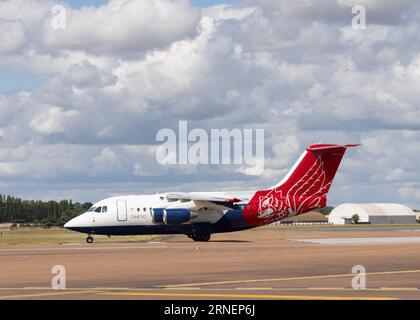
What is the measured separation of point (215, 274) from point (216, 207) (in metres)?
37.9

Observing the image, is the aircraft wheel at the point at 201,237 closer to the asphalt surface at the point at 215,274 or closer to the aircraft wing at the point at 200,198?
the aircraft wing at the point at 200,198

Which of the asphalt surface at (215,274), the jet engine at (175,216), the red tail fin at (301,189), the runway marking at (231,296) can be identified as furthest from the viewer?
the red tail fin at (301,189)

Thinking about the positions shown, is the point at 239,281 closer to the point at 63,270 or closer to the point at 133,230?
the point at 63,270

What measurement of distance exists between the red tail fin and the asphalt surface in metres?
18.8

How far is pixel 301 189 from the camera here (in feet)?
245

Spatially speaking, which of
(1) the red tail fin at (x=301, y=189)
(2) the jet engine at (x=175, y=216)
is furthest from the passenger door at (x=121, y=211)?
(1) the red tail fin at (x=301, y=189)

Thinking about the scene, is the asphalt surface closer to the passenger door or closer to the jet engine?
the jet engine

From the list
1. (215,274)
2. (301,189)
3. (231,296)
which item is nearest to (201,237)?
(301,189)

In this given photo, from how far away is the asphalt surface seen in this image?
2684cm

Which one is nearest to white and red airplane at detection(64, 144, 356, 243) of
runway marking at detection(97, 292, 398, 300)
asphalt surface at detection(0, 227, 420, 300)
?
asphalt surface at detection(0, 227, 420, 300)

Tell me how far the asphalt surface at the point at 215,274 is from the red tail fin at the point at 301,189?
1883cm

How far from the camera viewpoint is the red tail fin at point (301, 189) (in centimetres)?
7350

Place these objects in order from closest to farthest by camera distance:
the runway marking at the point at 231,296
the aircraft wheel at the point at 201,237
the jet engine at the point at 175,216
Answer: the runway marking at the point at 231,296
the jet engine at the point at 175,216
the aircraft wheel at the point at 201,237
